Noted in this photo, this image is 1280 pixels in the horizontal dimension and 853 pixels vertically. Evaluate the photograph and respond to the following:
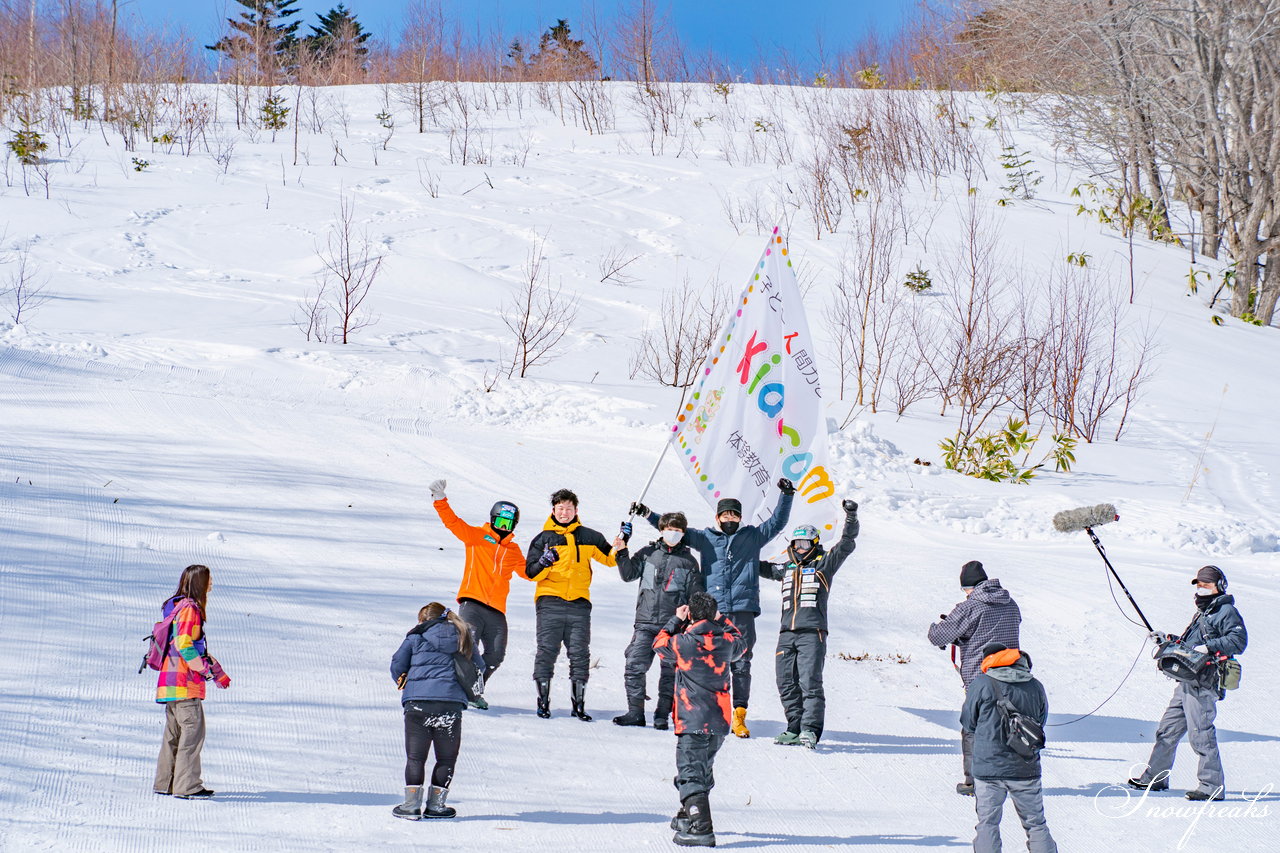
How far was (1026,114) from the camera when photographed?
128ft

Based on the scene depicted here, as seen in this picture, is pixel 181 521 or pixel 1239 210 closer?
pixel 181 521

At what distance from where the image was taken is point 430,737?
6.07 m

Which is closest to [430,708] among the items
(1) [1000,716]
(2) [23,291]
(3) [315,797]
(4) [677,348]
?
(3) [315,797]

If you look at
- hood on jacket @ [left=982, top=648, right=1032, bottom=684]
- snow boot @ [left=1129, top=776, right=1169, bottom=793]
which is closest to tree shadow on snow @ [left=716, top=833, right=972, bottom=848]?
hood on jacket @ [left=982, top=648, right=1032, bottom=684]

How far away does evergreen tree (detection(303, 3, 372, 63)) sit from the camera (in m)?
49.5

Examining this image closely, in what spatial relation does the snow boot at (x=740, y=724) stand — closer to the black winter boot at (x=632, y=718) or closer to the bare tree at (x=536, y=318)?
the black winter boot at (x=632, y=718)

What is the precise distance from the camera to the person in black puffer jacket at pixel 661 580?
7691mm

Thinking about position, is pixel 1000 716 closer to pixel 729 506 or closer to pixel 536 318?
pixel 729 506

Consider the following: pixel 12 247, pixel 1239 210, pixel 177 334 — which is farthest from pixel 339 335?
pixel 1239 210

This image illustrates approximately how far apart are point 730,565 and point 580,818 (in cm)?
222

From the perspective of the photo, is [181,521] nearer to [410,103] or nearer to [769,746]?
[769,746]

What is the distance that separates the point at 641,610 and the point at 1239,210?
85.4 feet

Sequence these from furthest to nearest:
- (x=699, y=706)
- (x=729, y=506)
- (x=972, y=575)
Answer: (x=729, y=506)
(x=972, y=575)
(x=699, y=706)

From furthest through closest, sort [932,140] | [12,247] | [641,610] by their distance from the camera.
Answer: [932,140] → [12,247] → [641,610]
